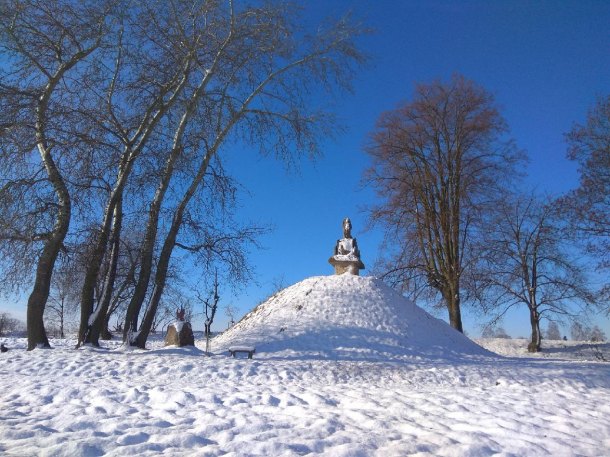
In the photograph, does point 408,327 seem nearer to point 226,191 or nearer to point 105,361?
point 226,191

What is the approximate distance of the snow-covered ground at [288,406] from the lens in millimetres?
3980

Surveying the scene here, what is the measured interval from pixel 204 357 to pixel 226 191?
466cm

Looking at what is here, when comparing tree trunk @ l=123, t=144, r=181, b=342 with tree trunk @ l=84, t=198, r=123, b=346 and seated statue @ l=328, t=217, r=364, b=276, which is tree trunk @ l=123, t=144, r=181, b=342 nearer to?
tree trunk @ l=84, t=198, r=123, b=346

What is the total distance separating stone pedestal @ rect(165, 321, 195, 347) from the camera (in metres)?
12.1

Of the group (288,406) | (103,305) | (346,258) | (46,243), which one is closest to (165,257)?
(103,305)

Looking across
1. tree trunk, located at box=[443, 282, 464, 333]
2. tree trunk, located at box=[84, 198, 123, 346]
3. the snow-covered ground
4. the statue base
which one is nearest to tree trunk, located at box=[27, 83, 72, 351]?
tree trunk, located at box=[84, 198, 123, 346]

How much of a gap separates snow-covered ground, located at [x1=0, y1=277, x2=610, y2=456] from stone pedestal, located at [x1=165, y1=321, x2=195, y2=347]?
58 centimetres

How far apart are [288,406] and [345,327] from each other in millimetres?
8329

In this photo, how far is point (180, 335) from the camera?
12.1m

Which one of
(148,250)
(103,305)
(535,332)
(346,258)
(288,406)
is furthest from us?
(535,332)

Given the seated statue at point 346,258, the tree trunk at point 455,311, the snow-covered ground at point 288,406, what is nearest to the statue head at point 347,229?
the seated statue at point 346,258

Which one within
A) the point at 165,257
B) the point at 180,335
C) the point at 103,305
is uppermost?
the point at 165,257

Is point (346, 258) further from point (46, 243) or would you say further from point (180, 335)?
point (46, 243)

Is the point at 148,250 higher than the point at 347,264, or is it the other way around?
the point at 347,264
